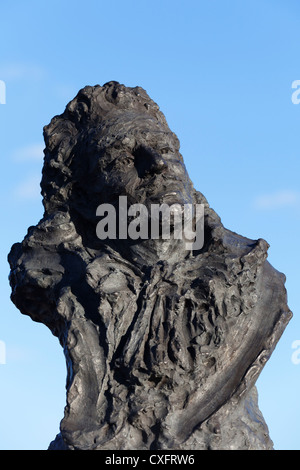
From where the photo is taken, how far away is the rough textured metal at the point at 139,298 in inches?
298

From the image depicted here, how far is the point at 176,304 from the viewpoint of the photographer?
786 centimetres

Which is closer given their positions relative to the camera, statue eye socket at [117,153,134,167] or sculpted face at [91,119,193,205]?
sculpted face at [91,119,193,205]

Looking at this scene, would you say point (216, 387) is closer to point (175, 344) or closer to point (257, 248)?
point (175, 344)

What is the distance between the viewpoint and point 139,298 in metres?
8.02

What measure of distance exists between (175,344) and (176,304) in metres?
0.33

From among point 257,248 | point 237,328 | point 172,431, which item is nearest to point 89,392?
point 172,431

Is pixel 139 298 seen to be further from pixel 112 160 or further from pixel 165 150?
pixel 165 150

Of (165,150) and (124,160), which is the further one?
(165,150)

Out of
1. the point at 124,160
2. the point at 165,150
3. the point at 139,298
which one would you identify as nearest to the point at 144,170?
the point at 124,160

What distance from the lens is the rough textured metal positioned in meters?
7.56

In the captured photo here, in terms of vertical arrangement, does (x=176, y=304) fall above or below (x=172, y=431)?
above

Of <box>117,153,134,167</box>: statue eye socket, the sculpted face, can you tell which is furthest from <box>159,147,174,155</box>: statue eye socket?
<box>117,153,134,167</box>: statue eye socket

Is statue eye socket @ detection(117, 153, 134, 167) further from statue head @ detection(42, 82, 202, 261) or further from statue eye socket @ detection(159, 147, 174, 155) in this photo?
statue eye socket @ detection(159, 147, 174, 155)

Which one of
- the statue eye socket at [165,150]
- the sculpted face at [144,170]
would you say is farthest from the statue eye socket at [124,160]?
the statue eye socket at [165,150]
